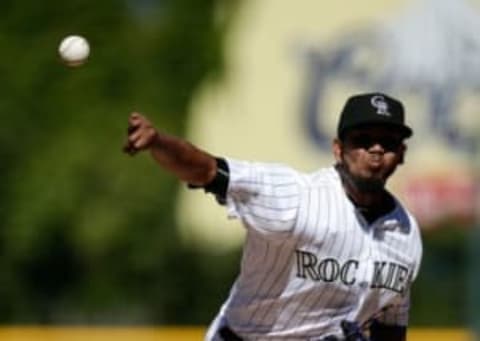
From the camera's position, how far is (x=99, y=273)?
62.4 ft

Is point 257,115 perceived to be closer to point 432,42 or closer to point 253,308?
point 432,42

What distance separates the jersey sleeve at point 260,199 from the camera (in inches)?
230

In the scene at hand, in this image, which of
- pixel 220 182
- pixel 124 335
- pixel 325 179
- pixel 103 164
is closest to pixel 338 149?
pixel 325 179

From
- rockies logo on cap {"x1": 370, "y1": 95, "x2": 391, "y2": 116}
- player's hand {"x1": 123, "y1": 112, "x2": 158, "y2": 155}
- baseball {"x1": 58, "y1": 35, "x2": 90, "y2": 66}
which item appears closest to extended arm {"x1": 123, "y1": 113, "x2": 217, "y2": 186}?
player's hand {"x1": 123, "y1": 112, "x2": 158, "y2": 155}

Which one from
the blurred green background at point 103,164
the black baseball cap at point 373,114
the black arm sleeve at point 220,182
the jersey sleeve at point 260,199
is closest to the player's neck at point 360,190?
the black baseball cap at point 373,114

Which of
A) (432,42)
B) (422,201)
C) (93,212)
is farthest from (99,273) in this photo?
(432,42)

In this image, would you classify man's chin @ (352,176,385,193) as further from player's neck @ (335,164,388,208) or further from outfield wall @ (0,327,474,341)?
outfield wall @ (0,327,474,341)

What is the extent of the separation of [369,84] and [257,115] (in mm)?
1162

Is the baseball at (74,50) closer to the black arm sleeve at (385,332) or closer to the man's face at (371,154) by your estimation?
the man's face at (371,154)

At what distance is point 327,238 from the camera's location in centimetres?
606

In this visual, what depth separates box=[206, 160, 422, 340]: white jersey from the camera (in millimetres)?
5910

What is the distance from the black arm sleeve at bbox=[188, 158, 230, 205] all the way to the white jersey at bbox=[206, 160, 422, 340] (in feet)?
0.11

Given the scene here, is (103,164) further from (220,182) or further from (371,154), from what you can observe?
(220,182)

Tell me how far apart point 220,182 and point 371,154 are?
51 cm
